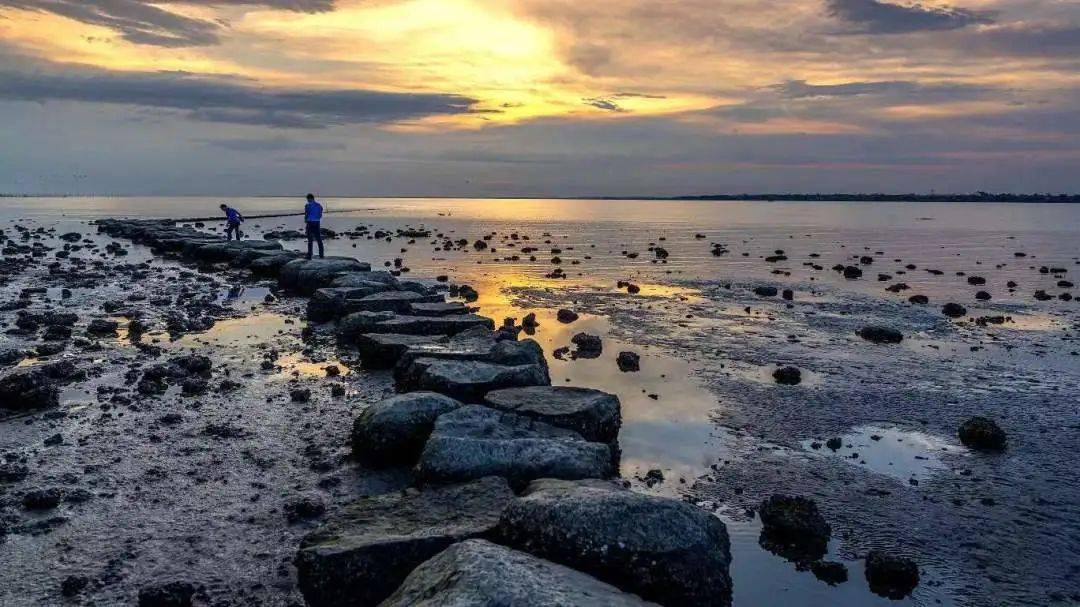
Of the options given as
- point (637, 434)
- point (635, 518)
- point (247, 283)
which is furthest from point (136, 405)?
point (247, 283)

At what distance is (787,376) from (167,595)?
36.7ft

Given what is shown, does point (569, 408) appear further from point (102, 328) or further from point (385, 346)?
point (102, 328)

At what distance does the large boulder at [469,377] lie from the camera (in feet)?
36.3

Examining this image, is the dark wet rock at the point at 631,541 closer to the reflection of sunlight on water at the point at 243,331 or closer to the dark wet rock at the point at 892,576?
the dark wet rock at the point at 892,576

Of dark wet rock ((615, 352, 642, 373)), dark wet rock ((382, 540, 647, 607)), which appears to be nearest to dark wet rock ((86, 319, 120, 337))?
dark wet rock ((615, 352, 642, 373))

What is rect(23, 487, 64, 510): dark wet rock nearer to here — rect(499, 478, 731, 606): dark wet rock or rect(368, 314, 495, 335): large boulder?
rect(499, 478, 731, 606): dark wet rock

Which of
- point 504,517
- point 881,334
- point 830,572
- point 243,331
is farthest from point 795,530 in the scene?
point 243,331

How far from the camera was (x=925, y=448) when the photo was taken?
1089 cm

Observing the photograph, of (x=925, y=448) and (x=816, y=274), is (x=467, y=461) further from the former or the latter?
(x=816, y=274)

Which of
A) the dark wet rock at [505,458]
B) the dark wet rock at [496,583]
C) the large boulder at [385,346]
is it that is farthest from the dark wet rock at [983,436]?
the large boulder at [385,346]

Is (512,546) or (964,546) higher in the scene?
(512,546)

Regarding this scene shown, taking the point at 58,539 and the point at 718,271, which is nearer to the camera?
the point at 58,539

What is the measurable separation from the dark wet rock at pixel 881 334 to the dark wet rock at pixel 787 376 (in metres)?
5.32

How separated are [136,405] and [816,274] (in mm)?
30326
